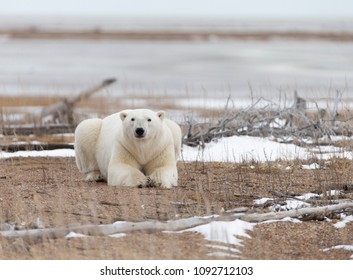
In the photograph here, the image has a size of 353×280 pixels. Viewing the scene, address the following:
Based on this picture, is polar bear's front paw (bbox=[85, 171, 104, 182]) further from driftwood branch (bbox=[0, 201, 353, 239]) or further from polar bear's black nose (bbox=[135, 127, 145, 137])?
driftwood branch (bbox=[0, 201, 353, 239])

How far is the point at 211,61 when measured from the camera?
35219 mm

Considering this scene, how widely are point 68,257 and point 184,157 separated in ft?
15.8

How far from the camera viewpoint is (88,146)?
8.51m

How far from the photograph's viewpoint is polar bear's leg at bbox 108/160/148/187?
754cm

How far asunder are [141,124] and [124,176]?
0.62 m

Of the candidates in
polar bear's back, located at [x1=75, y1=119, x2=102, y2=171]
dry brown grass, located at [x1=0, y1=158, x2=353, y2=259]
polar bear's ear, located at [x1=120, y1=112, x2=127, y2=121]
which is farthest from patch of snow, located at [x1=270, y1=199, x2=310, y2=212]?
polar bear's back, located at [x1=75, y1=119, x2=102, y2=171]

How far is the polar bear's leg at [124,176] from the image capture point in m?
7.54

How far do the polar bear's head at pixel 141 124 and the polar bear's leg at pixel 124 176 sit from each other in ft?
1.13

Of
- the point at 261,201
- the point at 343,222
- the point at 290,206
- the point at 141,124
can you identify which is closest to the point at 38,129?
the point at 141,124

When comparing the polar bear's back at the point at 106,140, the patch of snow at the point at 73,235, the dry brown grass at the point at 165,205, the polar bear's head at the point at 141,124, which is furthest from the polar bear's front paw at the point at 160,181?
the patch of snow at the point at 73,235

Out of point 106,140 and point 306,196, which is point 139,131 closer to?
point 106,140

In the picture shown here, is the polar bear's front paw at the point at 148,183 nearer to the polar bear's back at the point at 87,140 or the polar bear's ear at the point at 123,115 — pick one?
the polar bear's ear at the point at 123,115

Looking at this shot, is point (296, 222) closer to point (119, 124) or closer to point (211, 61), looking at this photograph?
point (119, 124)
